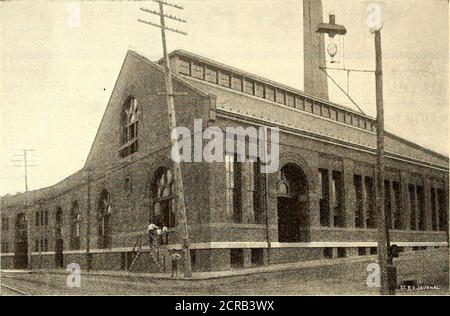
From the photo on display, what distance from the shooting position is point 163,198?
2345 centimetres

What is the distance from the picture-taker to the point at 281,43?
1959cm

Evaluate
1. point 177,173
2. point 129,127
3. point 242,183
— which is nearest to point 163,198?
point 242,183

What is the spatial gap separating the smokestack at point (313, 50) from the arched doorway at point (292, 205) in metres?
11.8

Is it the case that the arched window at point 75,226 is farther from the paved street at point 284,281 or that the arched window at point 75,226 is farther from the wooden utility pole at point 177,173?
the wooden utility pole at point 177,173

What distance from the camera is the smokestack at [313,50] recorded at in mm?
34469

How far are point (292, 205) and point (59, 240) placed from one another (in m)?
20.6

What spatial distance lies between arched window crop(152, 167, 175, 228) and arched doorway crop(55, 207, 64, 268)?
16449mm

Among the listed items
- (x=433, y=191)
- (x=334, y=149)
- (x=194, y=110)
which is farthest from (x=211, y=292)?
(x=433, y=191)

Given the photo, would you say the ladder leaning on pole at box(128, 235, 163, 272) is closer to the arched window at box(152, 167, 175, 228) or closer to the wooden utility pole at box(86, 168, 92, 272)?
the arched window at box(152, 167, 175, 228)

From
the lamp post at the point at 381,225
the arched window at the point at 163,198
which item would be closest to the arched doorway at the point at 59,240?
the arched window at the point at 163,198

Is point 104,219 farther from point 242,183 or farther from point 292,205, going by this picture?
point 242,183

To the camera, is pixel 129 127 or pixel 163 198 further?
pixel 129 127

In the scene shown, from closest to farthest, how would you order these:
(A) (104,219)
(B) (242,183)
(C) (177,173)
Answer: (C) (177,173) → (B) (242,183) → (A) (104,219)
